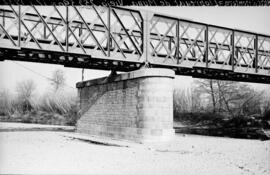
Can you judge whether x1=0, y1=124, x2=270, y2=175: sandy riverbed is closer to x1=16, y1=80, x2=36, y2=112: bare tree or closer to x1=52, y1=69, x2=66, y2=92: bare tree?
x1=16, y1=80, x2=36, y2=112: bare tree

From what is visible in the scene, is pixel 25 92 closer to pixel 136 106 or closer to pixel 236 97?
pixel 236 97

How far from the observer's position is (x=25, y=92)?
235ft

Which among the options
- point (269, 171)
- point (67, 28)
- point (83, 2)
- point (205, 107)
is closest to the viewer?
point (83, 2)

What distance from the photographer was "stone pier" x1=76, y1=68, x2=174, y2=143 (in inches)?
706

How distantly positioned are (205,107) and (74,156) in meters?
38.1

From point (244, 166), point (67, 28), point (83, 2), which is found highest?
point (67, 28)

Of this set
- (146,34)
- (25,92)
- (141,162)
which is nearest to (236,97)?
(146,34)

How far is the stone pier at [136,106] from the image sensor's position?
58.9ft

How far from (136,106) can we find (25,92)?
57.5m

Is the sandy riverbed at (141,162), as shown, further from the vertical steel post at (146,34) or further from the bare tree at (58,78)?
the bare tree at (58,78)

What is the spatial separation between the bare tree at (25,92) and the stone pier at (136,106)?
37.0m

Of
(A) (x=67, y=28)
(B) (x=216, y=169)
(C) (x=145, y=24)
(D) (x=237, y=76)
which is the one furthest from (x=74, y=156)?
(D) (x=237, y=76)

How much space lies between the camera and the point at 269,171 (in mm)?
10344

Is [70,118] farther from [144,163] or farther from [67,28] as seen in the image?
[144,163]
